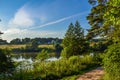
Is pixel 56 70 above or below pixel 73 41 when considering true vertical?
below

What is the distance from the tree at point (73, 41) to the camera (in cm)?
3731

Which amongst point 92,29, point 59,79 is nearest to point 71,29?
point 92,29

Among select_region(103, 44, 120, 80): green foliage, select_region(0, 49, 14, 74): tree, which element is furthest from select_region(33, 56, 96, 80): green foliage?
select_region(103, 44, 120, 80): green foliage

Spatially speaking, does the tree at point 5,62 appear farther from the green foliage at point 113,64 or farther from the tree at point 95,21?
the tree at point 95,21

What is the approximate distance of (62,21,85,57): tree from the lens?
37312 mm

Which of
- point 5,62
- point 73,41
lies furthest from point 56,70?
point 73,41

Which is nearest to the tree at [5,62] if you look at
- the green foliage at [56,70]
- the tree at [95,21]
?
the green foliage at [56,70]

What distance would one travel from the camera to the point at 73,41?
38969mm

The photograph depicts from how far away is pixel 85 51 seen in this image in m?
37.7

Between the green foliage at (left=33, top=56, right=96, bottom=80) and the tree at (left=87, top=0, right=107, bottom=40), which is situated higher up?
the tree at (left=87, top=0, right=107, bottom=40)

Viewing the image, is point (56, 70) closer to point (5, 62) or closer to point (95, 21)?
point (5, 62)

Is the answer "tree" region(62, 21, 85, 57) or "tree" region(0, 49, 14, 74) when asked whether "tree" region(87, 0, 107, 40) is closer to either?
"tree" region(62, 21, 85, 57)

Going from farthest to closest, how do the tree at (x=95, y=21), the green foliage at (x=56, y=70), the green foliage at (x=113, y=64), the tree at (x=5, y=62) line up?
the tree at (x=95, y=21)
the green foliage at (x=56, y=70)
the tree at (x=5, y=62)
the green foliage at (x=113, y=64)

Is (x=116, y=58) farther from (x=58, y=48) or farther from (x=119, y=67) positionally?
(x=58, y=48)
